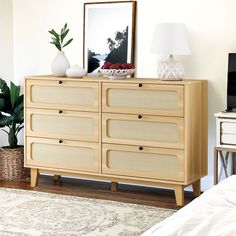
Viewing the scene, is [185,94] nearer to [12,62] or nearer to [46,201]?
[46,201]

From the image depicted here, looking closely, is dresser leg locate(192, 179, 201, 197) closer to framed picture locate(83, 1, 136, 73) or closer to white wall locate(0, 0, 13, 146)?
framed picture locate(83, 1, 136, 73)

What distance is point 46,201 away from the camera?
4688 mm

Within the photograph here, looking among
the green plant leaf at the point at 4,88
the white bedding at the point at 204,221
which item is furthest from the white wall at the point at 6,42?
the white bedding at the point at 204,221

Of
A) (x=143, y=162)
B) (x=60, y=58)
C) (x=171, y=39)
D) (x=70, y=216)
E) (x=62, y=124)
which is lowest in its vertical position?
(x=70, y=216)

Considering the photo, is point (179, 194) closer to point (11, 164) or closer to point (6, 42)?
point (11, 164)

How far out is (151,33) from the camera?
5184mm

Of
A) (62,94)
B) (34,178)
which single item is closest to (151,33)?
(62,94)

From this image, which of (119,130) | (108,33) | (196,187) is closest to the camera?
(119,130)

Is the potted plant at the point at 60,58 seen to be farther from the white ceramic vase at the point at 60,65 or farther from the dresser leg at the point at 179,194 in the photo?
the dresser leg at the point at 179,194

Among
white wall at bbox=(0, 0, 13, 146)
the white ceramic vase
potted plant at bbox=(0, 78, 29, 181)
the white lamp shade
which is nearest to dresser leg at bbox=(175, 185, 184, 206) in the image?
the white lamp shade

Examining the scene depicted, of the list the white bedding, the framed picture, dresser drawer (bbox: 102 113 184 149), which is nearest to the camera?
the white bedding

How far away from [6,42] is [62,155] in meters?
1.46

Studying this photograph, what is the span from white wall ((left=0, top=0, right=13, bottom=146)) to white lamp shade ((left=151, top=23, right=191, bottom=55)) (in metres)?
1.81

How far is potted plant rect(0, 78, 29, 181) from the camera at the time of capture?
17.9ft
